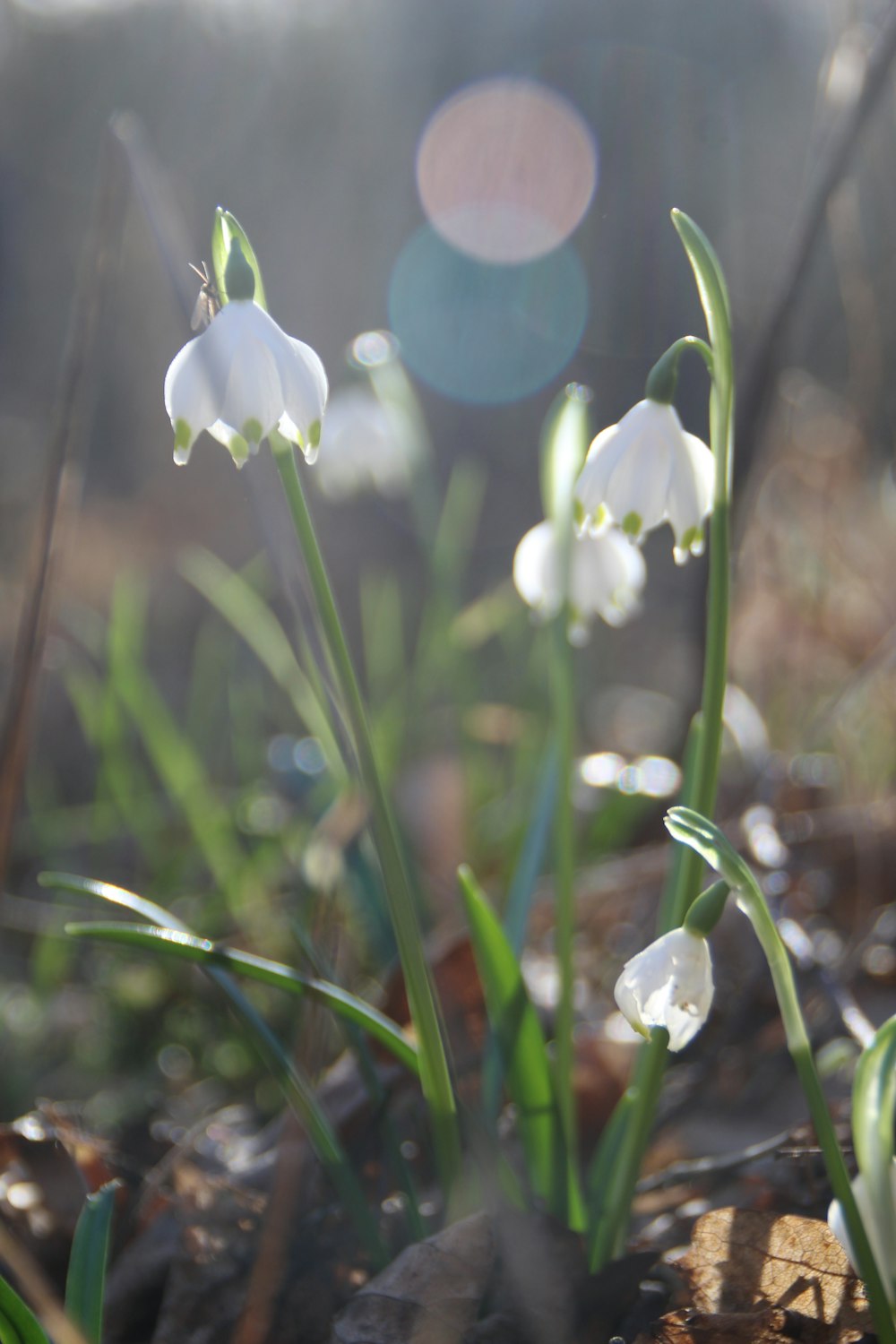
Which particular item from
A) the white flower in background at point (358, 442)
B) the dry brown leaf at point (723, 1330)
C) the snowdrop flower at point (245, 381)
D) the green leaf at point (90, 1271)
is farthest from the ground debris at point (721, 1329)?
the white flower in background at point (358, 442)

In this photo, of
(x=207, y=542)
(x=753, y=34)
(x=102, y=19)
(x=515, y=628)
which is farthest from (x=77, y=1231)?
(x=102, y=19)

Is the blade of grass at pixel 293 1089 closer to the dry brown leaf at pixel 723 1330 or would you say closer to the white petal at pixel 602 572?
the dry brown leaf at pixel 723 1330

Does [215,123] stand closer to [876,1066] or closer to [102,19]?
[102,19]

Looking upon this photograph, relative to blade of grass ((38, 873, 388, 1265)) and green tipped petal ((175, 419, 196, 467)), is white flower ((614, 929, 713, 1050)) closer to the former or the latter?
blade of grass ((38, 873, 388, 1265))

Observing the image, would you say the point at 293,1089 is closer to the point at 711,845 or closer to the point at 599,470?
the point at 711,845

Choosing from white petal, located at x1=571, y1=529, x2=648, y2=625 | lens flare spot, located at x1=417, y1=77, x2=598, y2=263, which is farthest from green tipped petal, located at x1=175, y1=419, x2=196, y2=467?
lens flare spot, located at x1=417, y1=77, x2=598, y2=263

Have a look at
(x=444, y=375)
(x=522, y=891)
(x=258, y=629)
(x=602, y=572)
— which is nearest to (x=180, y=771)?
(x=258, y=629)
